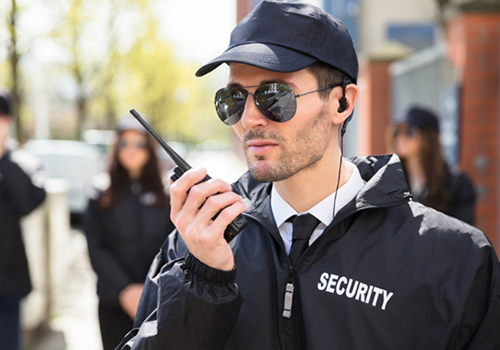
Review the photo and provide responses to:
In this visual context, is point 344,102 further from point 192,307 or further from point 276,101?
point 192,307

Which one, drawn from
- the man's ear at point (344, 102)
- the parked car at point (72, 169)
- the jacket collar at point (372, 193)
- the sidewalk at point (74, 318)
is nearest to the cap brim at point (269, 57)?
the man's ear at point (344, 102)

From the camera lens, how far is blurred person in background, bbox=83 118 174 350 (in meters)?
3.77

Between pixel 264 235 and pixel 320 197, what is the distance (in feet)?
0.80

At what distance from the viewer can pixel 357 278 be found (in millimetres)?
1721

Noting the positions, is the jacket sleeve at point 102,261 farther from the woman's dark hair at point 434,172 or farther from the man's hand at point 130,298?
the woman's dark hair at point 434,172

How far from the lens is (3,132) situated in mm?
4035

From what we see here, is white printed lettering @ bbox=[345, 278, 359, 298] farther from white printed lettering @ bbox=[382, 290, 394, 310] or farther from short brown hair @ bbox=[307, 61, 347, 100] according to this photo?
short brown hair @ bbox=[307, 61, 347, 100]

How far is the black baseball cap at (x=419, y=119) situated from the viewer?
4367 millimetres

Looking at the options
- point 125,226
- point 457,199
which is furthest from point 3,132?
point 457,199

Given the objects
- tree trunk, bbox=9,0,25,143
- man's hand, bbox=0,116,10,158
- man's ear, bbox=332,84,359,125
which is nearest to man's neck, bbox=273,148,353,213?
man's ear, bbox=332,84,359,125

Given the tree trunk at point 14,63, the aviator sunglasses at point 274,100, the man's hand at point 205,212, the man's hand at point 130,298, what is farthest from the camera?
the tree trunk at point 14,63

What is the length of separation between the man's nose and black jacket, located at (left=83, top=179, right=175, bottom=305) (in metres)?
2.19

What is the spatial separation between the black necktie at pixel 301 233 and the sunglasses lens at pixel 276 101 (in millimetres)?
340

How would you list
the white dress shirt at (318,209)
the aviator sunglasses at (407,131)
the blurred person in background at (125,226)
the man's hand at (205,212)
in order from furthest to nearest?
the aviator sunglasses at (407,131) → the blurred person in background at (125,226) → the white dress shirt at (318,209) → the man's hand at (205,212)
